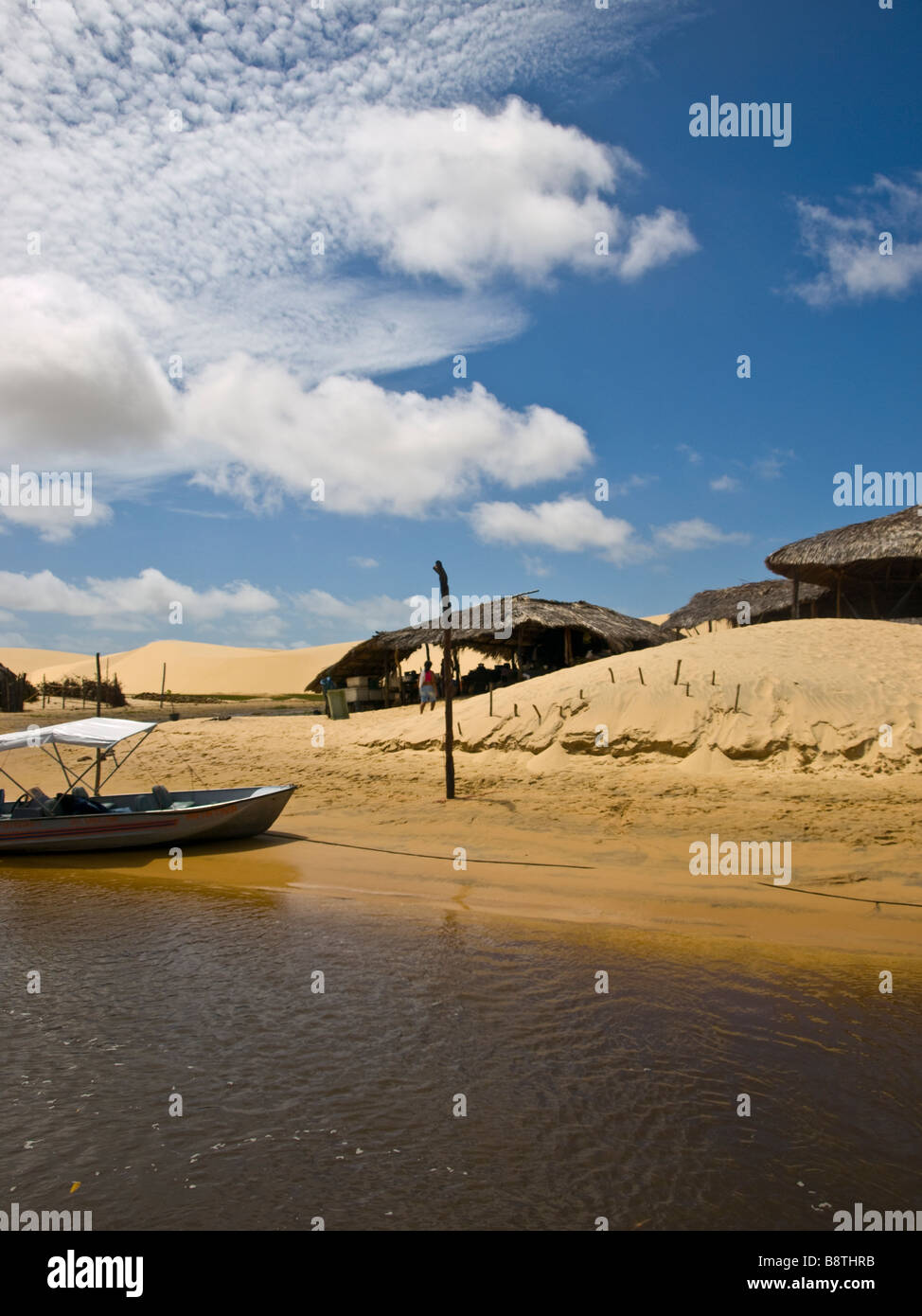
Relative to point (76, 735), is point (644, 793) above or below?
below

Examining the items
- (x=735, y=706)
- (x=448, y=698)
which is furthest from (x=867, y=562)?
(x=448, y=698)

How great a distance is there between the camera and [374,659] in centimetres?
2831

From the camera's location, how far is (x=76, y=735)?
38.6ft

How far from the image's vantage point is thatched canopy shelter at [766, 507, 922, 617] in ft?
71.4

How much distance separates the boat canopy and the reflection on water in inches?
160

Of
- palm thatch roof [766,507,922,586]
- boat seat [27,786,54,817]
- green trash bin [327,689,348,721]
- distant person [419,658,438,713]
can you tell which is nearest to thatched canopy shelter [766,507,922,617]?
palm thatch roof [766,507,922,586]

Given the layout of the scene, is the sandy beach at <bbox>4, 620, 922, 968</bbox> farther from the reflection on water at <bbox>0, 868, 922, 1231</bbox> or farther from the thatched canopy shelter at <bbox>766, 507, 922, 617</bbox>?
the thatched canopy shelter at <bbox>766, 507, 922, 617</bbox>

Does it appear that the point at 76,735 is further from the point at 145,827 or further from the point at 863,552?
the point at 863,552

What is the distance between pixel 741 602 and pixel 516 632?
1027cm

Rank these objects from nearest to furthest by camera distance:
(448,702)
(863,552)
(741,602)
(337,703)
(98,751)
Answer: (98,751) < (448,702) < (863,552) < (337,703) < (741,602)

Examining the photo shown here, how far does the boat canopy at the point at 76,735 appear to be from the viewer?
1153 cm

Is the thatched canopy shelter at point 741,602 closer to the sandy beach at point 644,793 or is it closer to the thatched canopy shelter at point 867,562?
the thatched canopy shelter at point 867,562

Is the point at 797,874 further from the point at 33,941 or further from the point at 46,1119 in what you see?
the point at 33,941
